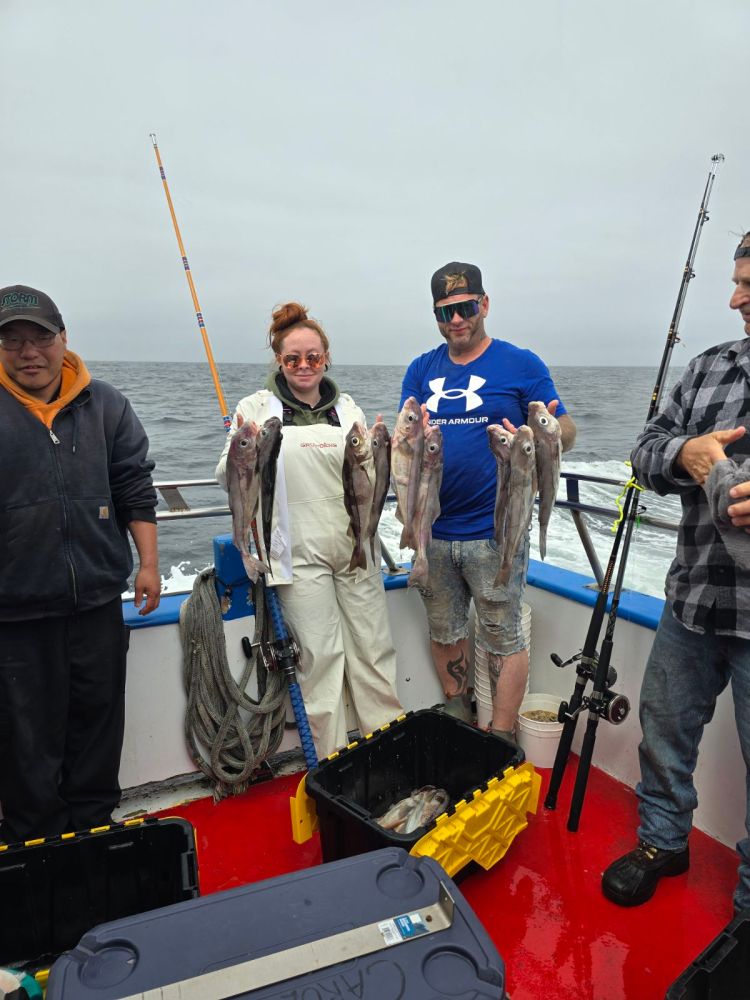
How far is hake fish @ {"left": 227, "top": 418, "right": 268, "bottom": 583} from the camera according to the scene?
8.22 ft

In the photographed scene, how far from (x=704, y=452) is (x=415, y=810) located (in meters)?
2.00

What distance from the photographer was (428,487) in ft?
8.71

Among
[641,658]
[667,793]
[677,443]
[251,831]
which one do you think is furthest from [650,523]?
[251,831]

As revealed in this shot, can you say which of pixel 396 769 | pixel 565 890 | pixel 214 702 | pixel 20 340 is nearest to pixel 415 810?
pixel 396 769

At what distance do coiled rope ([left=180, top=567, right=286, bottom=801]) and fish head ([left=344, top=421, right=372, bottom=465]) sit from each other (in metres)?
1.13

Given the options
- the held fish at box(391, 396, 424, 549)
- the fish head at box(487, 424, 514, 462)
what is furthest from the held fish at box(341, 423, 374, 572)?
the fish head at box(487, 424, 514, 462)

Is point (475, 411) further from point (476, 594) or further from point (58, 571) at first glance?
point (58, 571)

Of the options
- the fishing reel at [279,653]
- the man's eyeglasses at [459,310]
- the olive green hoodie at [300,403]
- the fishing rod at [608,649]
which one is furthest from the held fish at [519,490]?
the fishing reel at [279,653]

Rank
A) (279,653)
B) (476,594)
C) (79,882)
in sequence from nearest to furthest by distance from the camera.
Answer: (79,882), (279,653), (476,594)

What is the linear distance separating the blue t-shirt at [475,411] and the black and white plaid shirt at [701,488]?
0.71 metres

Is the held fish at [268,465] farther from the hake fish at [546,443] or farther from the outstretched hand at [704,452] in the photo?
the outstretched hand at [704,452]

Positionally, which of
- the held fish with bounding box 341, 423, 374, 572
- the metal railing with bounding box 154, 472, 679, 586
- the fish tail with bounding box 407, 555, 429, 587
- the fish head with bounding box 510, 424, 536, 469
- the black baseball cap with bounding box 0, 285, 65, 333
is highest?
the black baseball cap with bounding box 0, 285, 65, 333

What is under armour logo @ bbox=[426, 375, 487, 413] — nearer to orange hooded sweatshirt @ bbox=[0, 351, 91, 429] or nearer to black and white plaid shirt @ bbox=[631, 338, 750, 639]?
black and white plaid shirt @ bbox=[631, 338, 750, 639]

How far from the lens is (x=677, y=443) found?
7.39ft
